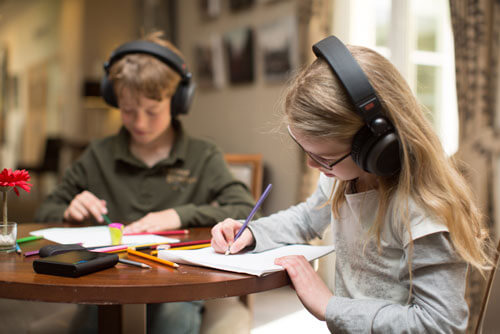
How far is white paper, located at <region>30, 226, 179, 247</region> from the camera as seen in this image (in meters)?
1.09

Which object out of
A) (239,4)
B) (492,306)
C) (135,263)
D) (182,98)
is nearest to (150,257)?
(135,263)

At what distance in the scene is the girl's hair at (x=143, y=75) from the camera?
1.51 meters

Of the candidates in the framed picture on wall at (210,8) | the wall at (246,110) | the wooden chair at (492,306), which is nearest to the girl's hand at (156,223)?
the wooden chair at (492,306)

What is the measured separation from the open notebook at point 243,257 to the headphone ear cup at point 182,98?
707 millimetres

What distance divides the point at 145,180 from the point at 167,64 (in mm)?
399

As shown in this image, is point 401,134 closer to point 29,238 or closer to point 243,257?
point 243,257

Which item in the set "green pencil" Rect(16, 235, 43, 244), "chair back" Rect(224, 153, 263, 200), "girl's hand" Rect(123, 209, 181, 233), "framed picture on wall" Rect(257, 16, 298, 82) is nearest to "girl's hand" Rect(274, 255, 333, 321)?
"girl's hand" Rect(123, 209, 181, 233)

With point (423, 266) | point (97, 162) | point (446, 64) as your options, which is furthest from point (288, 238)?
point (446, 64)

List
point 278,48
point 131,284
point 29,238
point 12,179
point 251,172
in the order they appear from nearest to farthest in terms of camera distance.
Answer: point 131,284 → point 12,179 → point 29,238 → point 251,172 → point 278,48

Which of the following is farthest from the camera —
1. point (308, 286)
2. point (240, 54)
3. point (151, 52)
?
point (240, 54)

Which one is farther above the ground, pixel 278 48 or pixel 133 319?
pixel 278 48

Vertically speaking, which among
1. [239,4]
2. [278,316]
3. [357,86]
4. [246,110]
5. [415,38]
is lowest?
[278,316]

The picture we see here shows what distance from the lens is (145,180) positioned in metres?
1.63

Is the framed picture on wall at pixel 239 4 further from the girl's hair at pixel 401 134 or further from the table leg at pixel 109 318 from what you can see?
the table leg at pixel 109 318
